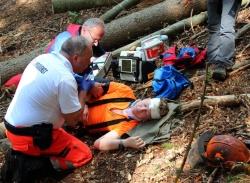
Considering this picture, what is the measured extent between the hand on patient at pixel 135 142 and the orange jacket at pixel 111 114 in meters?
0.26

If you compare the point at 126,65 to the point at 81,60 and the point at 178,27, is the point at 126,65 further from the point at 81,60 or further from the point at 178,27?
the point at 81,60

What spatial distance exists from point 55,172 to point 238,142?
1993mm

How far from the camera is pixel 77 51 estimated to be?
4.43 metres

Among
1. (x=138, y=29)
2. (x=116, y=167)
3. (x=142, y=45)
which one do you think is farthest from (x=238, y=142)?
(x=138, y=29)

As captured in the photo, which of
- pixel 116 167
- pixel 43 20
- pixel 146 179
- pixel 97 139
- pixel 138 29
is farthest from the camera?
pixel 43 20

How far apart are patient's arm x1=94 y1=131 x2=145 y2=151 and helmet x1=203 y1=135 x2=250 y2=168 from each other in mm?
1026

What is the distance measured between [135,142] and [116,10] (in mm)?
4158

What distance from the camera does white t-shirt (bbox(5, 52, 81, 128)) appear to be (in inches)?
169

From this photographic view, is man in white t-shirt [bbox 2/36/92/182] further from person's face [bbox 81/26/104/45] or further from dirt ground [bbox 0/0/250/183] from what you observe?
person's face [bbox 81/26/104/45]

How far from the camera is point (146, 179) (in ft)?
14.2

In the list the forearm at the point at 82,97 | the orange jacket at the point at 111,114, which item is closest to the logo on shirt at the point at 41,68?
the forearm at the point at 82,97

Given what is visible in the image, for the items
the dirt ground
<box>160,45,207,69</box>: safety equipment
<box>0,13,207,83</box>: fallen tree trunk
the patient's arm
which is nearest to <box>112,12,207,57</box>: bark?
<box>0,13,207,83</box>: fallen tree trunk

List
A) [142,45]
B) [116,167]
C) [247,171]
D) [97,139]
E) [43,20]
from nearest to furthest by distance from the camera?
[247,171] < [116,167] < [97,139] < [142,45] < [43,20]

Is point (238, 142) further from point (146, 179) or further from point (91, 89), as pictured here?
point (91, 89)
